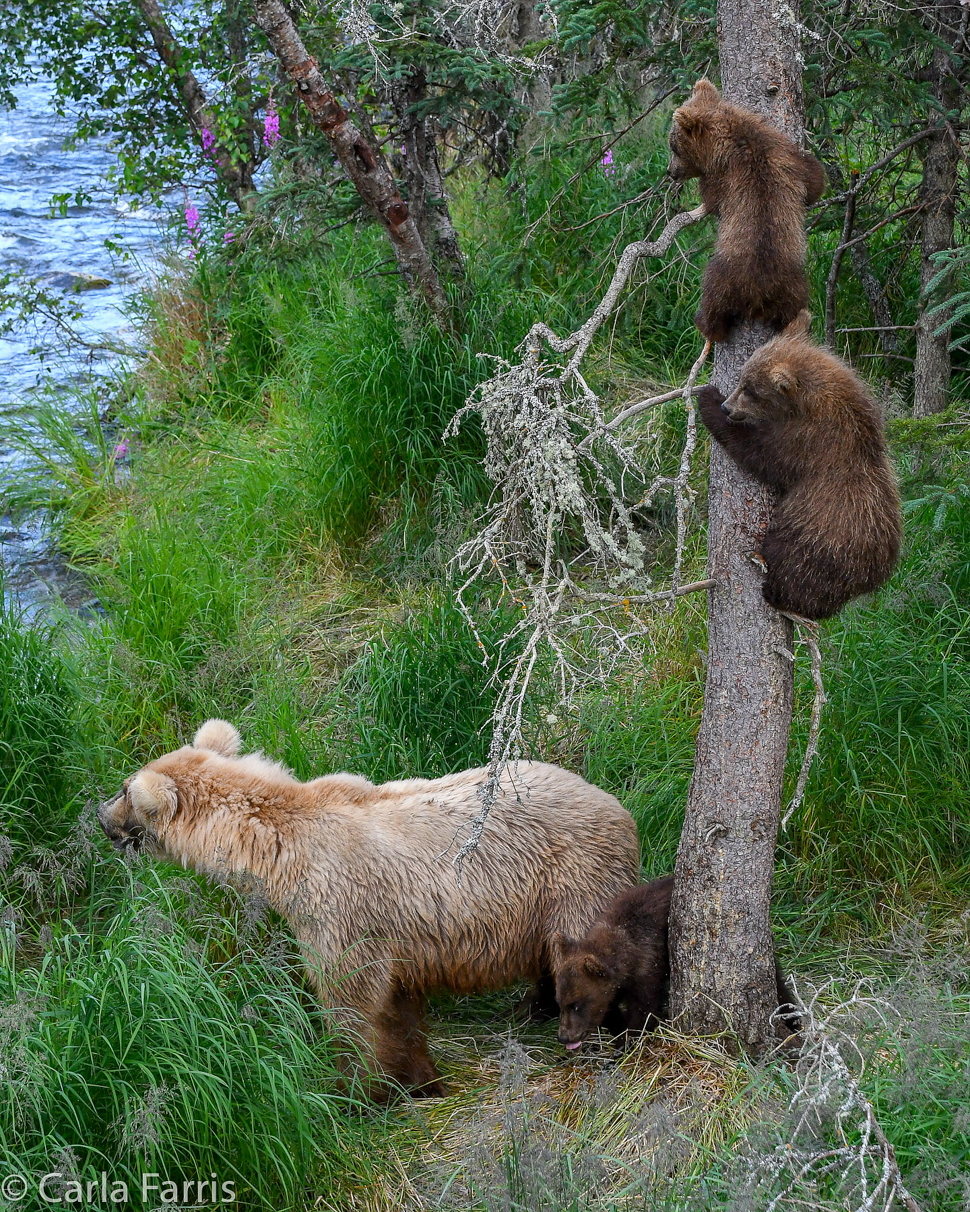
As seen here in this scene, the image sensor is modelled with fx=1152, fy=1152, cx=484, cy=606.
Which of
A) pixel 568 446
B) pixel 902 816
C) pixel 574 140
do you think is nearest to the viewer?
pixel 568 446

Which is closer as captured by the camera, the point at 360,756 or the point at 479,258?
the point at 360,756

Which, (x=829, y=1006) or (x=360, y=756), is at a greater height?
(x=360, y=756)

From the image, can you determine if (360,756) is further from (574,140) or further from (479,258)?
(479,258)

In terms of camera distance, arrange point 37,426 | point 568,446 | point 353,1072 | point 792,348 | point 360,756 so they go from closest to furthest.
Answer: point 568,446
point 792,348
point 353,1072
point 360,756
point 37,426

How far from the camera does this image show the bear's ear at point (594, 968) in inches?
159

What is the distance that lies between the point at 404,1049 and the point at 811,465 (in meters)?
2.54

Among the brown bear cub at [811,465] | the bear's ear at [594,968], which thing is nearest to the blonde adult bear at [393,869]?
the bear's ear at [594,968]

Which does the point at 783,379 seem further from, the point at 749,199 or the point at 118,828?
the point at 118,828

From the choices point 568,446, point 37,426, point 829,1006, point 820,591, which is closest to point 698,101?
point 568,446

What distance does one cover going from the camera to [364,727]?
18.1ft

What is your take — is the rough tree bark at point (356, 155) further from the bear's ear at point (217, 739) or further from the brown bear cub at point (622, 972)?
the brown bear cub at point (622, 972)

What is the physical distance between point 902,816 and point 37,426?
693 cm

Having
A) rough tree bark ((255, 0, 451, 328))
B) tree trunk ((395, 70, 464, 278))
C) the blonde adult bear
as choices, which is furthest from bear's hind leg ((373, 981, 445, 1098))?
tree trunk ((395, 70, 464, 278))

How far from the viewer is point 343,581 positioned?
23.1 feet
